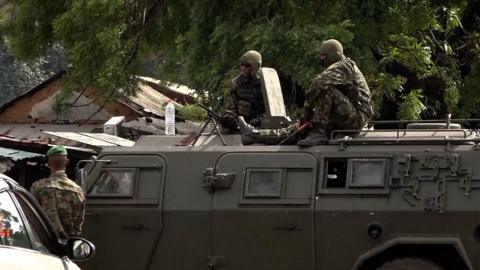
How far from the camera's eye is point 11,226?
5664 mm

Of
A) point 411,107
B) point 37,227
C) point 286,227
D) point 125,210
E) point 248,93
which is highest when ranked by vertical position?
point 248,93

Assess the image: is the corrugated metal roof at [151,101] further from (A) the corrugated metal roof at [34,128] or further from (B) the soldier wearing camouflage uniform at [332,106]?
(B) the soldier wearing camouflage uniform at [332,106]

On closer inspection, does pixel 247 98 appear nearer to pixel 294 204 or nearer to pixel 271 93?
pixel 271 93

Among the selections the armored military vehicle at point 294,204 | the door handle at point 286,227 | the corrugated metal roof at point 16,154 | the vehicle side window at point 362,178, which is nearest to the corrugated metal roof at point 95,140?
the corrugated metal roof at point 16,154

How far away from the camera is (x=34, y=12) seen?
1808 centimetres

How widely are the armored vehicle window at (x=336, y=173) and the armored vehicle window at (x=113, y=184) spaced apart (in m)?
1.84

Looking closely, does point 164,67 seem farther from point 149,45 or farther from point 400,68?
point 400,68

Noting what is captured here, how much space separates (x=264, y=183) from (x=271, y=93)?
1463 millimetres

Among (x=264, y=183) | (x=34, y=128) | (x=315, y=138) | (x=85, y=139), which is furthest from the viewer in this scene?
(x=34, y=128)

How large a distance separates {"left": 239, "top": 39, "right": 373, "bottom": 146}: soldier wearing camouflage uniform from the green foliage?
5.54m

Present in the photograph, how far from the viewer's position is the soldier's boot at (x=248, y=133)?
9547 millimetres

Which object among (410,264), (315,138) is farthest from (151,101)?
(410,264)

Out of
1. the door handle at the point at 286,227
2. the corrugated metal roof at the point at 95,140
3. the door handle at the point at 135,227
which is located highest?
the corrugated metal roof at the point at 95,140

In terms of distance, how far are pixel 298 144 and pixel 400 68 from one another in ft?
22.8
